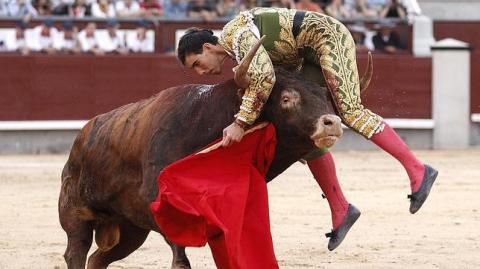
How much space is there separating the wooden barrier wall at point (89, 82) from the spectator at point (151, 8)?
1.68 ft

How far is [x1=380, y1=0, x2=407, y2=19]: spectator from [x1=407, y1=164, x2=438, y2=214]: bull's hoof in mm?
9935

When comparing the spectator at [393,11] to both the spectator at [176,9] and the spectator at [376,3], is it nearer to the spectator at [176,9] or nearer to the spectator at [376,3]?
the spectator at [376,3]

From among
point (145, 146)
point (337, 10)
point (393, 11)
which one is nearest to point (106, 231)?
point (145, 146)

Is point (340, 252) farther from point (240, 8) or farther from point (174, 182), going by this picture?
point (240, 8)

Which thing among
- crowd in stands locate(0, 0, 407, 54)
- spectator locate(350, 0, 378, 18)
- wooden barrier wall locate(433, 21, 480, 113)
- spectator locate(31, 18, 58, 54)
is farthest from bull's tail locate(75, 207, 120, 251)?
wooden barrier wall locate(433, 21, 480, 113)

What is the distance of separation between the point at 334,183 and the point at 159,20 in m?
8.50

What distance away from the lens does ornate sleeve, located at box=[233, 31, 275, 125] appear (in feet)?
14.8

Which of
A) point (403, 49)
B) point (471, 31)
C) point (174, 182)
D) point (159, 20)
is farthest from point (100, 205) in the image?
point (471, 31)

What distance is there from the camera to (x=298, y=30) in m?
4.89

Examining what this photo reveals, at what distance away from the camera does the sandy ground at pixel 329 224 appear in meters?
6.51

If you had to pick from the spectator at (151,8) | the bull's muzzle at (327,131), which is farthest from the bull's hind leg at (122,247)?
the spectator at (151,8)

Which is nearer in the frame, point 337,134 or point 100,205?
point 337,134

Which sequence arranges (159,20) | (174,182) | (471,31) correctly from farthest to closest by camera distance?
(471,31)
(159,20)
(174,182)

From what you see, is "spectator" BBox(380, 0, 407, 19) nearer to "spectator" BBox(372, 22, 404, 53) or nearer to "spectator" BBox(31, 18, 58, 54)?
"spectator" BBox(372, 22, 404, 53)
